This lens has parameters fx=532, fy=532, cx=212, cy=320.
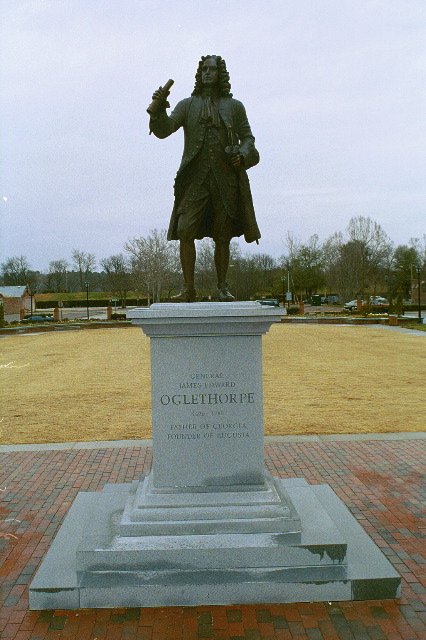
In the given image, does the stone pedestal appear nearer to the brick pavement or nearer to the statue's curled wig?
the brick pavement

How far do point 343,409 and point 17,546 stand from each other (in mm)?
7131

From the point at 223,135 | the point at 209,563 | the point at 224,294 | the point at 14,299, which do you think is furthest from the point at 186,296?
the point at 14,299

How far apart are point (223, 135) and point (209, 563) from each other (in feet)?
12.4

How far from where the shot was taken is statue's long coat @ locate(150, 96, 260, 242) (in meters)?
5.04

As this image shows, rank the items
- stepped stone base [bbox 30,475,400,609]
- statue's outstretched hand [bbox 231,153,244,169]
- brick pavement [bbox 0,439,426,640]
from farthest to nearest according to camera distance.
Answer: statue's outstretched hand [bbox 231,153,244,169]
stepped stone base [bbox 30,475,400,609]
brick pavement [bbox 0,439,426,640]

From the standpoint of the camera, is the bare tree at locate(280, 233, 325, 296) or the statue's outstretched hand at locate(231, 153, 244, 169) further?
the bare tree at locate(280, 233, 325, 296)

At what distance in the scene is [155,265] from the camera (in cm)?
4466

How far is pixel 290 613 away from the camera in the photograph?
13.1 ft

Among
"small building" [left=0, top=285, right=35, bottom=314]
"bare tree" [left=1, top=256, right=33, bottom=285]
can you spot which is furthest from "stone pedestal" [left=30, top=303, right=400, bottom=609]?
"bare tree" [left=1, top=256, right=33, bottom=285]

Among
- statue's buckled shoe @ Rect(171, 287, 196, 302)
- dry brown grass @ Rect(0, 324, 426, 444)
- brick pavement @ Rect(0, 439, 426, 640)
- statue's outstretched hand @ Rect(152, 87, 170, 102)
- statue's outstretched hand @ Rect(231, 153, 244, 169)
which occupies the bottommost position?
brick pavement @ Rect(0, 439, 426, 640)

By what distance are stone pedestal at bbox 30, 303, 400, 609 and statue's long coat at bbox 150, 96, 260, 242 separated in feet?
3.33

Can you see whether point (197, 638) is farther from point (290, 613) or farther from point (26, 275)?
point (26, 275)

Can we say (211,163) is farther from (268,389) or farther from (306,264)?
(306,264)

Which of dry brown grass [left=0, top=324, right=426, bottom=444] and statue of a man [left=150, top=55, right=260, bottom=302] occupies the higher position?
statue of a man [left=150, top=55, right=260, bottom=302]
